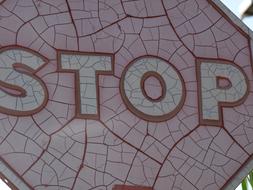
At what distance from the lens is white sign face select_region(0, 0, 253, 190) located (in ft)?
4.39

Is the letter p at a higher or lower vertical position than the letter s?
lower

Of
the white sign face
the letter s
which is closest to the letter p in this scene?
the white sign face

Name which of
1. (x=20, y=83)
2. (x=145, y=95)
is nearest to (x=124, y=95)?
(x=145, y=95)

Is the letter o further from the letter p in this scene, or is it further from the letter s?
the letter s

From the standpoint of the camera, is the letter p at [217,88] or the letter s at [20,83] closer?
the letter s at [20,83]

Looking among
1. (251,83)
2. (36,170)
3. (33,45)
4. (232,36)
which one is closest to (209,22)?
(232,36)

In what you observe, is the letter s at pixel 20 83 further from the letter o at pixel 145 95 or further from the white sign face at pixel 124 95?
the letter o at pixel 145 95

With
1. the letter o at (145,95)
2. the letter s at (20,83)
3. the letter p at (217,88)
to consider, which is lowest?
the letter p at (217,88)

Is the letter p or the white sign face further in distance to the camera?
the letter p

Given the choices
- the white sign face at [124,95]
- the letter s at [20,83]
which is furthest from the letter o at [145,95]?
the letter s at [20,83]

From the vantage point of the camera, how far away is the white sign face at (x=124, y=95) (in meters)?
1.34

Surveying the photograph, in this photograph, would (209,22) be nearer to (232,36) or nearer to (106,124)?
(232,36)

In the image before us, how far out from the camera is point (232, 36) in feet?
5.13

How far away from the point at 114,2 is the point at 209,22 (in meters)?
0.22
